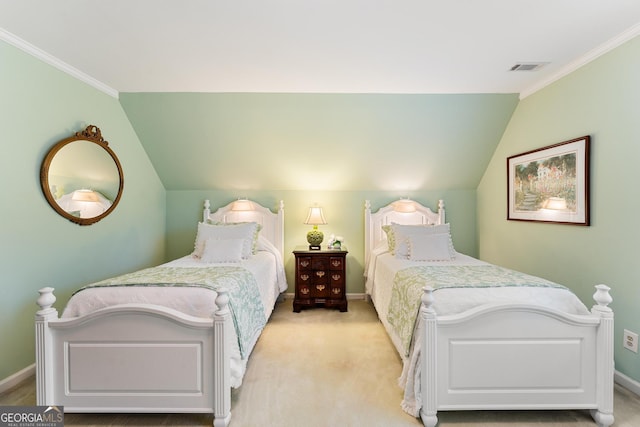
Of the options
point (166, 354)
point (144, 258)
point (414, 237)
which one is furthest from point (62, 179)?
point (414, 237)

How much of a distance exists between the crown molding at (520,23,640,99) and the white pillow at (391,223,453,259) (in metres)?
1.66

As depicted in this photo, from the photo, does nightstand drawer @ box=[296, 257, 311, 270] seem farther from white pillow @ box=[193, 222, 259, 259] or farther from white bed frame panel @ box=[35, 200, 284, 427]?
white bed frame panel @ box=[35, 200, 284, 427]

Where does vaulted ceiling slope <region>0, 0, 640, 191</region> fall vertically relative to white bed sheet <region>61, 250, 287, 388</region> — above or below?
above

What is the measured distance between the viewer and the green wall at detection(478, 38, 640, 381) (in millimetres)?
2199

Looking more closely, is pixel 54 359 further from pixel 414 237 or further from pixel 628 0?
pixel 628 0

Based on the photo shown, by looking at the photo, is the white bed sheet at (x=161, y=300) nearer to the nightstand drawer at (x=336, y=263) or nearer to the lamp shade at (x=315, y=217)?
the nightstand drawer at (x=336, y=263)

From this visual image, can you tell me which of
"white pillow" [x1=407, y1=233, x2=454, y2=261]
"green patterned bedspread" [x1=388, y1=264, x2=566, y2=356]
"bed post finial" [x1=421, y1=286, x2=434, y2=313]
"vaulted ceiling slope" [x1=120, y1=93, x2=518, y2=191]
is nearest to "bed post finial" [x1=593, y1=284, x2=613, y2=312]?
"green patterned bedspread" [x1=388, y1=264, x2=566, y2=356]

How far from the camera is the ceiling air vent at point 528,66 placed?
265cm

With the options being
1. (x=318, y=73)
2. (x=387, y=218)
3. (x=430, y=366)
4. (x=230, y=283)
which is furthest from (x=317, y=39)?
(x=387, y=218)

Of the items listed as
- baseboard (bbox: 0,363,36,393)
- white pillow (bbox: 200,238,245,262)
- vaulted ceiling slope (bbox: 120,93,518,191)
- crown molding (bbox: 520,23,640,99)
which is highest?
crown molding (bbox: 520,23,640,99)

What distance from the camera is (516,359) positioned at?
1855 millimetres

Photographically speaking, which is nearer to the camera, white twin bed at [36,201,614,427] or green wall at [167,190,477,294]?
white twin bed at [36,201,614,427]

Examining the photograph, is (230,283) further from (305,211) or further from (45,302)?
(305,211)

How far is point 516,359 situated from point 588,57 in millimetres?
2392
